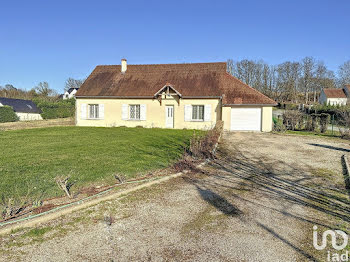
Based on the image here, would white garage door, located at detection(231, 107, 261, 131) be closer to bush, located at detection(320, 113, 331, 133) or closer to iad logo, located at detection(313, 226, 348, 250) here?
bush, located at detection(320, 113, 331, 133)

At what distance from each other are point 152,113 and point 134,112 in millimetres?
1724

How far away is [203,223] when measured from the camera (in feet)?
13.8

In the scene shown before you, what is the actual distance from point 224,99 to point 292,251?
16865 mm

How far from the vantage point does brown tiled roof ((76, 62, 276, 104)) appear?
20141 mm

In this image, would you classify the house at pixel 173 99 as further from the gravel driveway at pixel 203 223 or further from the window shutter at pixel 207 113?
the gravel driveway at pixel 203 223

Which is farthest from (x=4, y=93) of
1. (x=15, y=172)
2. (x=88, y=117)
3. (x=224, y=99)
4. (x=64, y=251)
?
(x=64, y=251)

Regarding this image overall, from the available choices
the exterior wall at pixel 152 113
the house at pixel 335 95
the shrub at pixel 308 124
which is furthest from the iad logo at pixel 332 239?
the house at pixel 335 95

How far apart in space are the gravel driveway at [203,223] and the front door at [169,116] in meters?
13.8

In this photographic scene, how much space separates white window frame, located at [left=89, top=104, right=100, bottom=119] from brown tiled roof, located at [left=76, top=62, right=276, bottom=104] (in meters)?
1.00

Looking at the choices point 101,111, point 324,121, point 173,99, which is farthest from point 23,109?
point 324,121

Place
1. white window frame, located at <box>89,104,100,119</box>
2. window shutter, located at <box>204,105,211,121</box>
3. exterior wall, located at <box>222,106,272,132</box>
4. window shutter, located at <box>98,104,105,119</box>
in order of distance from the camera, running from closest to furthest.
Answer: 1. exterior wall, located at <box>222,106,272,132</box>
2. window shutter, located at <box>204,105,211,121</box>
3. window shutter, located at <box>98,104,105,119</box>
4. white window frame, located at <box>89,104,100,119</box>

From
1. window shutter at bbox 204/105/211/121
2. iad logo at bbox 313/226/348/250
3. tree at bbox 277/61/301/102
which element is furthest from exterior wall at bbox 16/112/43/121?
tree at bbox 277/61/301/102

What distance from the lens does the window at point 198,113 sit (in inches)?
800

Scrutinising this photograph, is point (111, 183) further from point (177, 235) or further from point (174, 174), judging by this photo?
point (177, 235)
